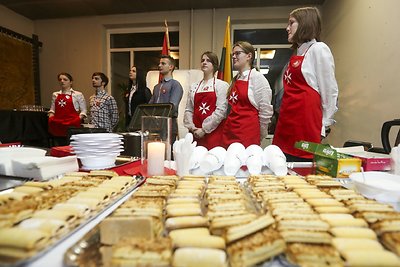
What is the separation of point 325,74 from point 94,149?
1.58m

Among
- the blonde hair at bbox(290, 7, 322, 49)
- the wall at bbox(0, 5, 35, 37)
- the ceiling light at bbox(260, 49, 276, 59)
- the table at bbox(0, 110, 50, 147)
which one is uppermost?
the wall at bbox(0, 5, 35, 37)

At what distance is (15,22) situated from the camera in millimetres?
5793

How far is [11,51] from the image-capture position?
5508 mm

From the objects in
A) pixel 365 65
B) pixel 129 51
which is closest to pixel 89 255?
pixel 365 65

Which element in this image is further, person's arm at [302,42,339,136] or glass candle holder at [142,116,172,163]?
person's arm at [302,42,339,136]

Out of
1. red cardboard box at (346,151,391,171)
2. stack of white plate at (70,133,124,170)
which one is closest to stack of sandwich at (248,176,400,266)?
red cardboard box at (346,151,391,171)

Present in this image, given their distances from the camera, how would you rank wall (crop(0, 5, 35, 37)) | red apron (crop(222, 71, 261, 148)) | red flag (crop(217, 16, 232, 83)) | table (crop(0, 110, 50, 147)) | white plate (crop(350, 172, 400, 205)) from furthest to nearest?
wall (crop(0, 5, 35, 37)), red flag (crop(217, 16, 232, 83)), table (crop(0, 110, 50, 147)), red apron (crop(222, 71, 261, 148)), white plate (crop(350, 172, 400, 205))

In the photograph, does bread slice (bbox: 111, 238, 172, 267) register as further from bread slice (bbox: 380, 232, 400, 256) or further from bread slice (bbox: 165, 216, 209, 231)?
bread slice (bbox: 380, 232, 400, 256)

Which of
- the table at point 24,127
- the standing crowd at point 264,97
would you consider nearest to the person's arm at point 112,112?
the standing crowd at point 264,97

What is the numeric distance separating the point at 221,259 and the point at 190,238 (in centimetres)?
9

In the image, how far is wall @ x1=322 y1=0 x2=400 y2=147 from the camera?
8.70 feet

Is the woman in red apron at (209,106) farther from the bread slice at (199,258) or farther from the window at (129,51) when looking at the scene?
the window at (129,51)

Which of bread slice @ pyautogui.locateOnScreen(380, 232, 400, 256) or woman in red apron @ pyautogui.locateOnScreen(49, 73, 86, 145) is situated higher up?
woman in red apron @ pyautogui.locateOnScreen(49, 73, 86, 145)

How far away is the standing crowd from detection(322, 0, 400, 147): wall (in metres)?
1.28
